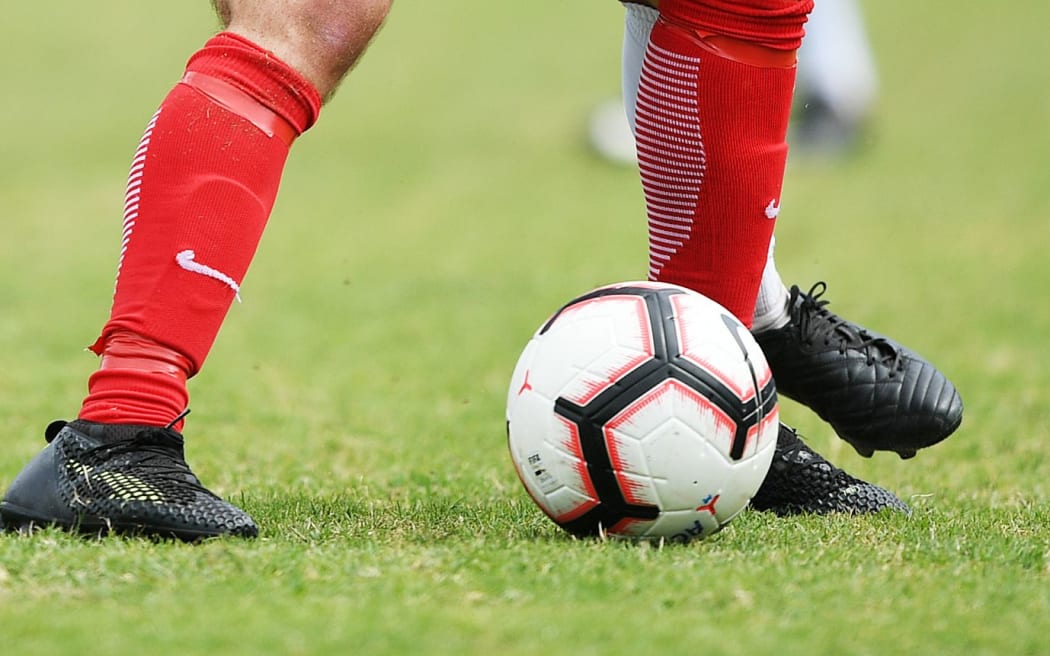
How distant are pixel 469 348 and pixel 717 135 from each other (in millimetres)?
3500

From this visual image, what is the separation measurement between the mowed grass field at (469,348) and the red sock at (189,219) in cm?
33

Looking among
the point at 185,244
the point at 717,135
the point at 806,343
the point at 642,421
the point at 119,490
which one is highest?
the point at 717,135

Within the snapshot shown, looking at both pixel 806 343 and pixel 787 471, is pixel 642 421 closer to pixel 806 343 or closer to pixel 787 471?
pixel 787 471

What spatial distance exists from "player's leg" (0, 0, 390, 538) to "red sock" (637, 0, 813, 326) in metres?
0.64

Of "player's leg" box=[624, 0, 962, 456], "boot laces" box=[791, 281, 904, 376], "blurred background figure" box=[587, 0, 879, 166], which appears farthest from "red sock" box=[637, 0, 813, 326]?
"blurred background figure" box=[587, 0, 879, 166]

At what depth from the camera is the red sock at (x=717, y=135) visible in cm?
300

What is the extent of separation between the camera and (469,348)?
6.46 meters

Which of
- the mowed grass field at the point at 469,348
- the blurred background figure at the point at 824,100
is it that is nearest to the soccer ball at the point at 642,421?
the mowed grass field at the point at 469,348

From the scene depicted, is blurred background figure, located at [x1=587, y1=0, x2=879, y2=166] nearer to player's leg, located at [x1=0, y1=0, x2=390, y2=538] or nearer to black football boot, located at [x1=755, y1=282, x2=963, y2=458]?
black football boot, located at [x1=755, y1=282, x2=963, y2=458]

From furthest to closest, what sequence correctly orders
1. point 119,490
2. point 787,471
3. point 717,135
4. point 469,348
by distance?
point 469,348 → point 787,471 → point 717,135 → point 119,490

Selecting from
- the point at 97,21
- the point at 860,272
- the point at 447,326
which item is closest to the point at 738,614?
the point at 447,326

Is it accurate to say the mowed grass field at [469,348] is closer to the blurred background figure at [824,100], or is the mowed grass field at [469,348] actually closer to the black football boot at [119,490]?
the black football boot at [119,490]

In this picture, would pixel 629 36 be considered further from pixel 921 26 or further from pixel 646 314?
pixel 921 26

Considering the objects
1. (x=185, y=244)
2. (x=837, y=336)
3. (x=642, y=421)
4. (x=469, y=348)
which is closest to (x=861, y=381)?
(x=837, y=336)
